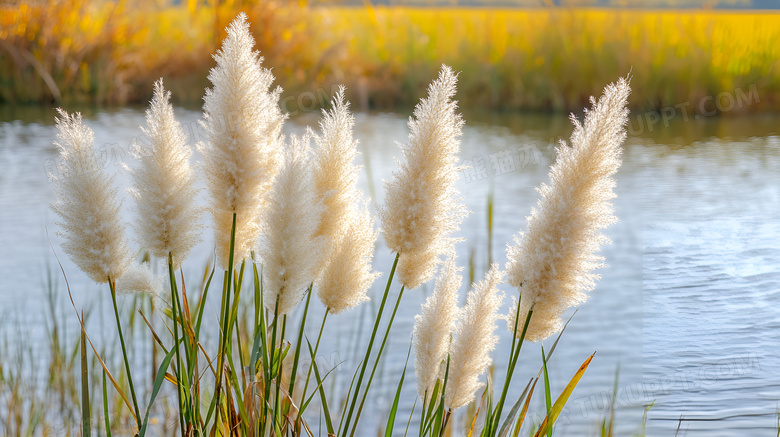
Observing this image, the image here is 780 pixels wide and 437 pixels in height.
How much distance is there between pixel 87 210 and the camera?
4.42 feet

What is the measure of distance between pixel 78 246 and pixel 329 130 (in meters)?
0.48

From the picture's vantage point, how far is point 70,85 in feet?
28.2

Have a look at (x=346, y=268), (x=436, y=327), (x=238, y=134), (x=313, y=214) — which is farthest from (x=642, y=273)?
(x=238, y=134)

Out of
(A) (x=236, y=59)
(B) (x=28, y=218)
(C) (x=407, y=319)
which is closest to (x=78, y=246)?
(A) (x=236, y=59)

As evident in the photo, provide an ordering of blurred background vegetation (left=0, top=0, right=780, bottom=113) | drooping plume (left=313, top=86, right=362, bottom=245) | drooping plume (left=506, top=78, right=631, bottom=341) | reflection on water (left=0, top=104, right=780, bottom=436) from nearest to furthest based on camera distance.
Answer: drooping plume (left=506, top=78, right=631, bottom=341)
drooping plume (left=313, top=86, right=362, bottom=245)
reflection on water (left=0, top=104, right=780, bottom=436)
blurred background vegetation (left=0, top=0, right=780, bottom=113)

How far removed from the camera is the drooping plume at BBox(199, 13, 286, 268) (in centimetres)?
129

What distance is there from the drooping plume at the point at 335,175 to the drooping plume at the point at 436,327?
21cm

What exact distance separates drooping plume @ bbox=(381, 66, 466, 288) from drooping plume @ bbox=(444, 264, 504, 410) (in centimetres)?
14

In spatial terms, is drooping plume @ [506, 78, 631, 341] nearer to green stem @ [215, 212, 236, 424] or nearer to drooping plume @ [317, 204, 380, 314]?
drooping plume @ [317, 204, 380, 314]

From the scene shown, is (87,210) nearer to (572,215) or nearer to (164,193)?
(164,193)

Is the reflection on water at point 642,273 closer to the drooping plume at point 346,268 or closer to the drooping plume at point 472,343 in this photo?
the drooping plume at point 346,268

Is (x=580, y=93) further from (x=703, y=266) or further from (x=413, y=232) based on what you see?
(x=413, y=232)

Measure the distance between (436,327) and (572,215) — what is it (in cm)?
34

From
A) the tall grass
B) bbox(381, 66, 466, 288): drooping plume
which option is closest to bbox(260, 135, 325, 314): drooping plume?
the tall grass
